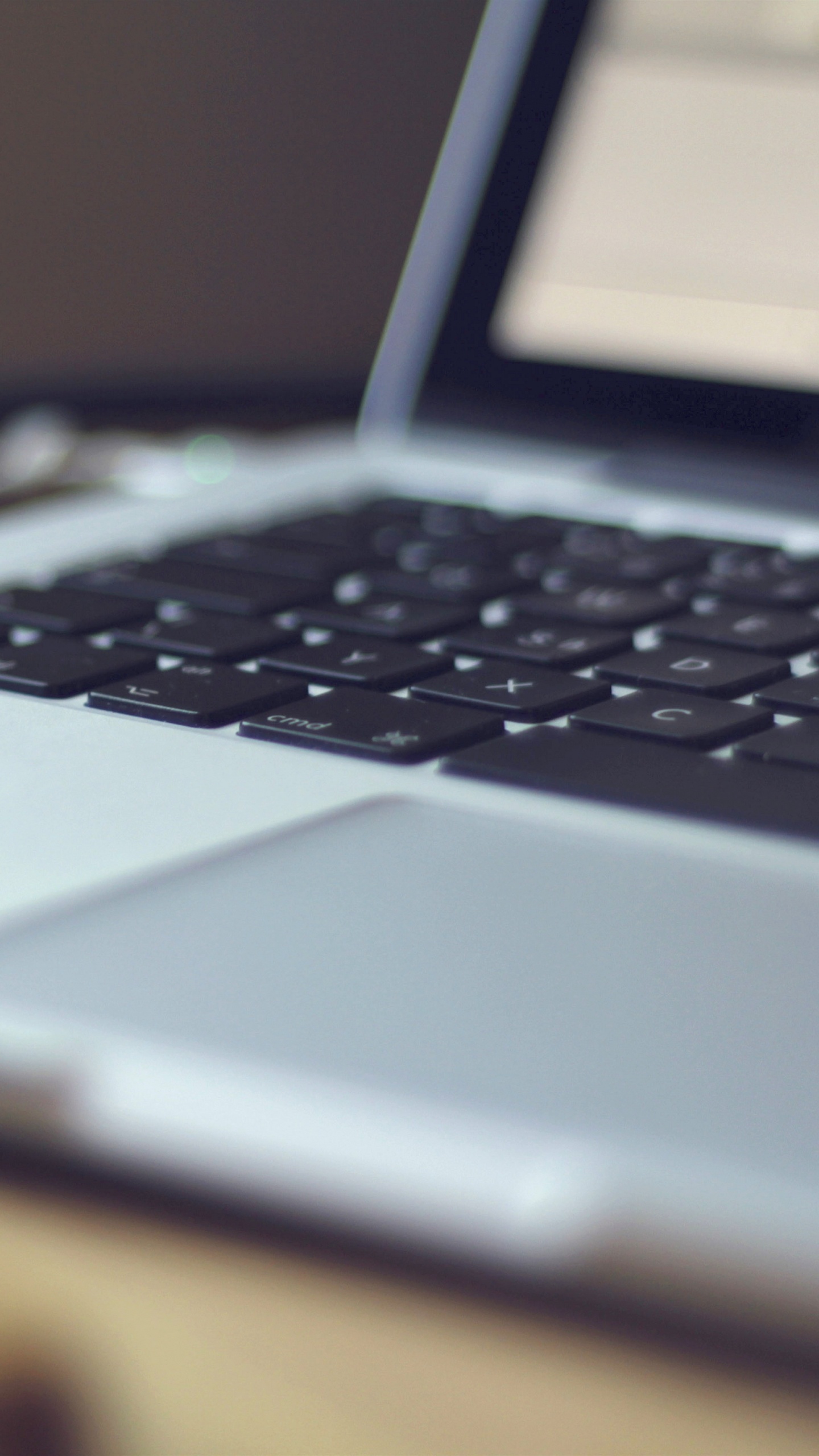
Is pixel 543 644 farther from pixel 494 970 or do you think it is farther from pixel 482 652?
pixel 494 970

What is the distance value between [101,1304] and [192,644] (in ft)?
0.57

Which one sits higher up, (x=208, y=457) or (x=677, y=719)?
(x=208, y=457)

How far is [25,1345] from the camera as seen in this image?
214 mm

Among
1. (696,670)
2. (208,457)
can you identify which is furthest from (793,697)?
(208,457)

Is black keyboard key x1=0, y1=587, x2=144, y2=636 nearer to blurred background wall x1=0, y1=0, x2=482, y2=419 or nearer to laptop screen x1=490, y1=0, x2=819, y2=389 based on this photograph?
laptop screen x1=490, y1=0, x2=819, y2=389

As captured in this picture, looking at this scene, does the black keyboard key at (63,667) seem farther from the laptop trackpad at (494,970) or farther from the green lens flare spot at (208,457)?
the green lens flare spot at (208,457)

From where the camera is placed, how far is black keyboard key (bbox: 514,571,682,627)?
36cm

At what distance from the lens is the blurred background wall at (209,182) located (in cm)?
79

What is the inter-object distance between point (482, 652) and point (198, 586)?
86 millimetres

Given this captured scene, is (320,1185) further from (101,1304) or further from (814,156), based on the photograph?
(814,156)

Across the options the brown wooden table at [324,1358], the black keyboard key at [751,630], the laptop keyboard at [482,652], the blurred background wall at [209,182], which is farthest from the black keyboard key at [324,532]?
the blurred background wall at [209,182]

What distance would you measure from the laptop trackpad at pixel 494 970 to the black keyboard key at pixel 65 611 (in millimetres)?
127

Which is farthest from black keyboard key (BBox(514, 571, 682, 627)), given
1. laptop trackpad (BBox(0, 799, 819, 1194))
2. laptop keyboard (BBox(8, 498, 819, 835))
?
laptop trackpad (BBox(0, 799, 819, 1194))

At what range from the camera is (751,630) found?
34 cm
